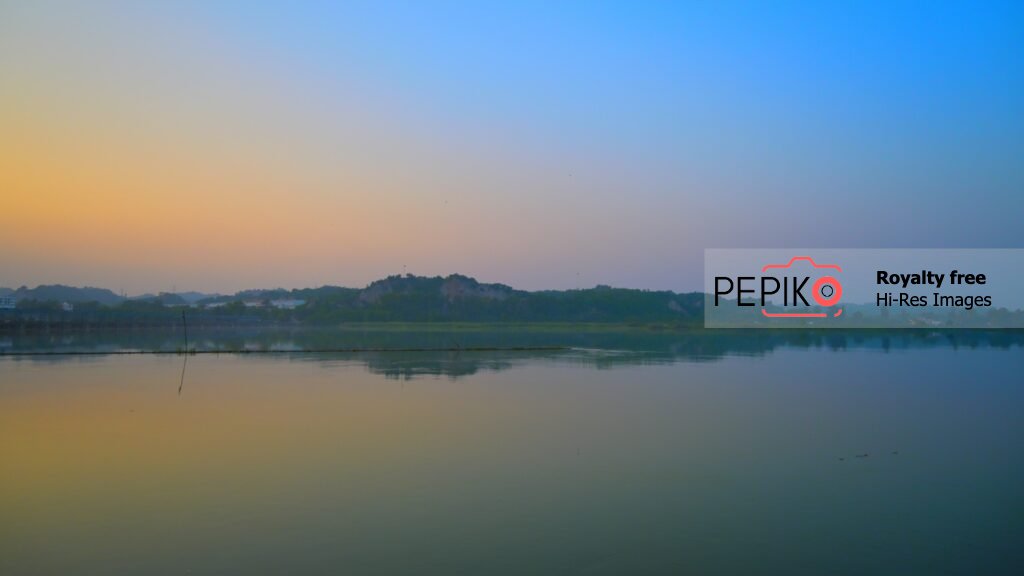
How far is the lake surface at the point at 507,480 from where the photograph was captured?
18.8 feet

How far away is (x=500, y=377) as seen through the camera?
20094 millimetres

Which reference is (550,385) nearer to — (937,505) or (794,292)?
(937,505)

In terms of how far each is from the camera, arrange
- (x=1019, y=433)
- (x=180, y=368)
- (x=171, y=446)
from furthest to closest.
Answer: (x=180, y=368), (x=1019, y=433), (x=171, y=446)

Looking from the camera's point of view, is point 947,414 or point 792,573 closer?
point 792,573

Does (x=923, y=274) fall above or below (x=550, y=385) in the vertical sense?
above

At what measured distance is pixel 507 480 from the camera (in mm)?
8164

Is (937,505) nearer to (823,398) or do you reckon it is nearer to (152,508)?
(152,508)

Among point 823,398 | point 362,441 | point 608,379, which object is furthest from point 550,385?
point 362,441

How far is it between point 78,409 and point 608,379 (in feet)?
39.6

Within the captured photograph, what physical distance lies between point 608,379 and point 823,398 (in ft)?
18.2

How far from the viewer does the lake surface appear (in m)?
5.72

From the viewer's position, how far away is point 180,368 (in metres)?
22.6

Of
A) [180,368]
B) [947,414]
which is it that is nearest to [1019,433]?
[947,414]

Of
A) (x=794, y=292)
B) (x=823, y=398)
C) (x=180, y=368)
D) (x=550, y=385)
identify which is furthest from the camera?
(x=794, y=292)
